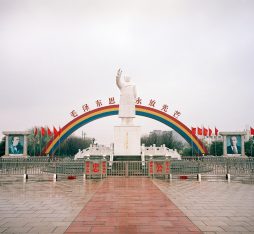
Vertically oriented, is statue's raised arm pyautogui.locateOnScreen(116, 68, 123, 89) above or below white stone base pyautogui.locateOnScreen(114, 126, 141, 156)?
above

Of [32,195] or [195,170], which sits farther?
[195,170]

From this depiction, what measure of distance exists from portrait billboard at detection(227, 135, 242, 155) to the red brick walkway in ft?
69.4

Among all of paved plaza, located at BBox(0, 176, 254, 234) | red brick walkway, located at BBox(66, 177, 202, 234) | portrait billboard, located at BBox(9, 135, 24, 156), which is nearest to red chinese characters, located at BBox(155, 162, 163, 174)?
paved plaza, located at BBox(0, 176, 254, 234)

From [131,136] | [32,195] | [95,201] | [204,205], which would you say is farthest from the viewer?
[131,136]

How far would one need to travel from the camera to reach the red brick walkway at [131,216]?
455cm

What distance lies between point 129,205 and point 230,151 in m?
22.9

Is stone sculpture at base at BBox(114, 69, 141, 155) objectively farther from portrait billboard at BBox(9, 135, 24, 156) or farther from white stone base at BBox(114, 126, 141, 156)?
portrait billboard at BBox(9, 135, 24, 156)

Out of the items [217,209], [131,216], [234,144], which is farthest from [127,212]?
[234,144]

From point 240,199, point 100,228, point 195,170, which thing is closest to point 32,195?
point 100,228

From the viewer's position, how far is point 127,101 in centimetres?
1867

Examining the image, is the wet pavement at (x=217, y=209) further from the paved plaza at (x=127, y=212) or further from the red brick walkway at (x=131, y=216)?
the red brick walkway at (x=131, y=216)

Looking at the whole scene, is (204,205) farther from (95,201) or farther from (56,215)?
(56,215)

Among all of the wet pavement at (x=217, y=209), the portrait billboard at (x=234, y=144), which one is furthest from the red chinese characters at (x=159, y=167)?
the portrait billboard at (x=234, y=144)

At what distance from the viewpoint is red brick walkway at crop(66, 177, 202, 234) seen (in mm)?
4547
